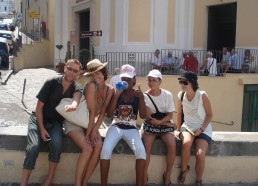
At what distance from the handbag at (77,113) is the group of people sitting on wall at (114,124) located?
0.05m

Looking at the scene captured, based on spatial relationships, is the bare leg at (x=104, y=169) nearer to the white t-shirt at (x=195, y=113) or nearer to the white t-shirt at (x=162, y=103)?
the white t-shirt at (x=162, y=103)

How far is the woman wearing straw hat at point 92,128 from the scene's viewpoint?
15.9 ft

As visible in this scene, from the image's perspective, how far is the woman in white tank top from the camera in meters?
5.17

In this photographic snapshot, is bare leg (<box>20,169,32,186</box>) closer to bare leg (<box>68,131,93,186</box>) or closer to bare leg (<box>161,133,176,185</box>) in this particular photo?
bare leg (<box>68,131,93,186</box>)

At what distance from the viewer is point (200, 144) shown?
5.20 m

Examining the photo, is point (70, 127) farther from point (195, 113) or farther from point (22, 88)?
point (22, 88)

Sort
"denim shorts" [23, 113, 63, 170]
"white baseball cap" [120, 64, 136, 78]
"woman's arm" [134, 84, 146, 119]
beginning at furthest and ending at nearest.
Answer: "white baseball cap" [120, 64, 136, 78]
"woman's arm" [134, 84, 146, 119]
"denim shorts" [23, 113, 63, 170]

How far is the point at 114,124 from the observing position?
521cm

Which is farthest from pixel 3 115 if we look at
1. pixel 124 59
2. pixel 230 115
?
pixel 230 115

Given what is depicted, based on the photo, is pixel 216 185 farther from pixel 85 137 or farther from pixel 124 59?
pixel 124 59

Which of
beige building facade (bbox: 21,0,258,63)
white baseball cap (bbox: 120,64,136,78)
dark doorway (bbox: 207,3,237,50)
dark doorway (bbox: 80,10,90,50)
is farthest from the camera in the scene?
dark doorway (bbox: 80,10,90,50)

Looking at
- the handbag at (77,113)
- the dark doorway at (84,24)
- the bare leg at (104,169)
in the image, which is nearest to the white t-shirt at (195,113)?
the bare leg at (104,169)

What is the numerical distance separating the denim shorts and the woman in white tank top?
5.04 feet

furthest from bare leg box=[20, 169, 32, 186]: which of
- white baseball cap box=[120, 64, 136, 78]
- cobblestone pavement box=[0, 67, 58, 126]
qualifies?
cobblestone pavement box=[0, 67, 58, 126]
